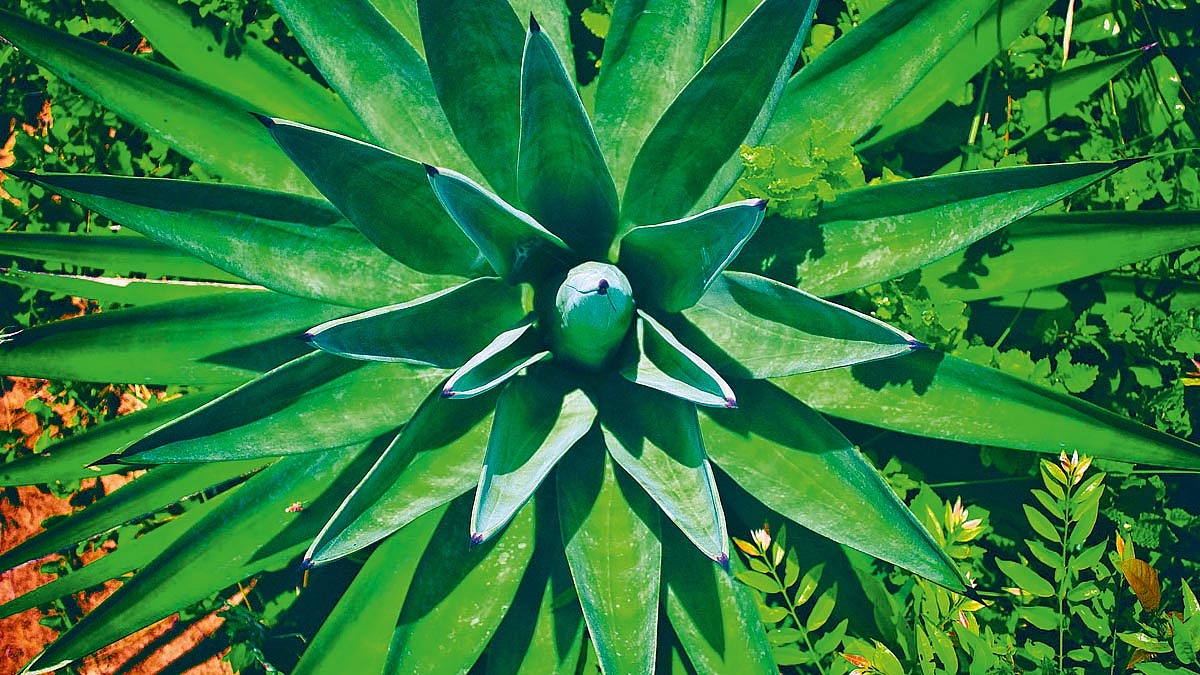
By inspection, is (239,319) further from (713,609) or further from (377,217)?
(713,609)

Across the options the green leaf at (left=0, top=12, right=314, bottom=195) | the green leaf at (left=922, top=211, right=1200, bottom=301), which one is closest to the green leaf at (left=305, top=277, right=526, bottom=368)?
the green leaf at (left=0, top=12, right=314, bottom=195)

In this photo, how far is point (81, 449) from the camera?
1883 mm

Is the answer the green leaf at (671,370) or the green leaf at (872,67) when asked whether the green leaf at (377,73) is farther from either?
the green leaf at (872,67)

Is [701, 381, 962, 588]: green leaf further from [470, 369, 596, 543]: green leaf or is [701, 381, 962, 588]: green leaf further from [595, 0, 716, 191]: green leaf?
[595, 0, 716, 191]: green leaf

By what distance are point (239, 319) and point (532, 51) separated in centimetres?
86

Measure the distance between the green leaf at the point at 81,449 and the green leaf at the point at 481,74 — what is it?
0.84 meters

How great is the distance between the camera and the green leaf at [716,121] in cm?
126

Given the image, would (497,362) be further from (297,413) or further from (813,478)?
(813,478)

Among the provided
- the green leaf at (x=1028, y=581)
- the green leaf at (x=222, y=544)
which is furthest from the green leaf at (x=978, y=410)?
the green leaf at (x=222, y=544)

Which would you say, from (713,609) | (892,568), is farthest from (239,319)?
(892,568)

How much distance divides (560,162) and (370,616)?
94 cm

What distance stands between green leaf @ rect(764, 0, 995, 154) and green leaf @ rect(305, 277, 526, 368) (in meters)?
0.63

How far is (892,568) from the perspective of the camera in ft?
6.34

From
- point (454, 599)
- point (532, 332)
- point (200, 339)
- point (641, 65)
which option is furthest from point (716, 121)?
point (200, 339)
